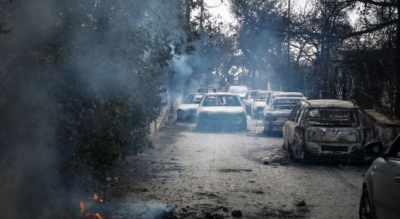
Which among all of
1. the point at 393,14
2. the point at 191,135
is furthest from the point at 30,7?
the point at 191,135

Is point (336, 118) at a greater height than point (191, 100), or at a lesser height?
lesser

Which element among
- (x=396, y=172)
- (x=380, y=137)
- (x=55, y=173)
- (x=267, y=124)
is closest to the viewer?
(x=396, y=172)

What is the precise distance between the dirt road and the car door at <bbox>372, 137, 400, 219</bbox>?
2.10 meters

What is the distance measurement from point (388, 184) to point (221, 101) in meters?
20.2

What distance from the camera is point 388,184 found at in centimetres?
586

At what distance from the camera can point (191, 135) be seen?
2309 centimetres

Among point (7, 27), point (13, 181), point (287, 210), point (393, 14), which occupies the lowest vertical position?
point (287, 210)

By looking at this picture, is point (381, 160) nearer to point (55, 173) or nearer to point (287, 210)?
point (287, 210)

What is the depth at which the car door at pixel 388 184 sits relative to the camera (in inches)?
219

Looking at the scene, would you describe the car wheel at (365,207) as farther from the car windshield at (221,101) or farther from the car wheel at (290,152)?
the car windshield at (221,101)

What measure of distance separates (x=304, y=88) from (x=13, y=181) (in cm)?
2981

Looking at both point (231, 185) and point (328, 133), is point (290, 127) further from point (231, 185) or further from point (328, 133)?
point (231, 185)

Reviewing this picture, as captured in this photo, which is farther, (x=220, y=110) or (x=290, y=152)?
(x=220, y=110)

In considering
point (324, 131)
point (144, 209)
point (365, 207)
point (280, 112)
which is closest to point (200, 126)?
point (280, 112)
